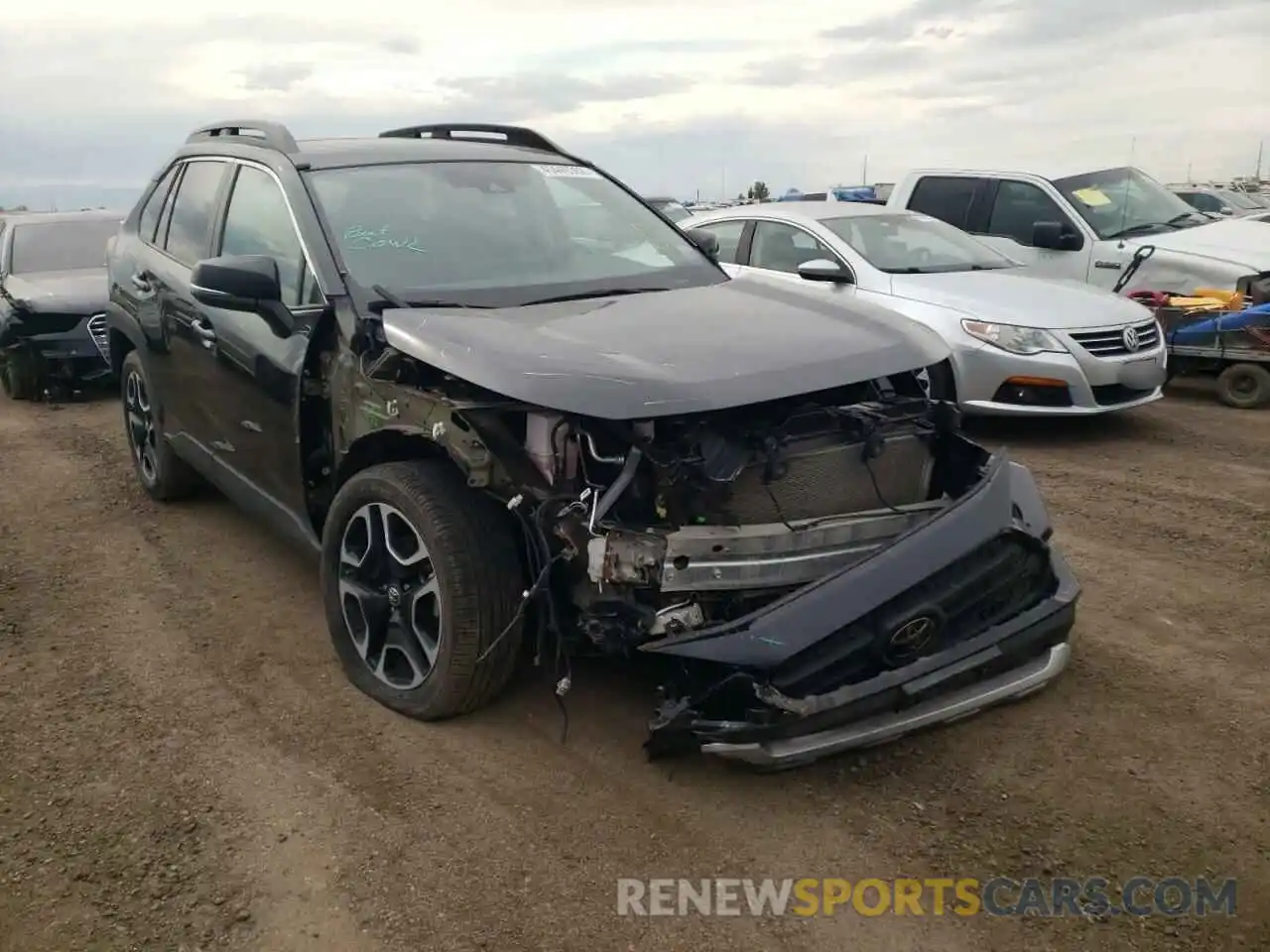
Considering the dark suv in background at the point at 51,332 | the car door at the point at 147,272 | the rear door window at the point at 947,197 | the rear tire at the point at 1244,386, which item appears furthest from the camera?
the rear door window at the point at 947,197

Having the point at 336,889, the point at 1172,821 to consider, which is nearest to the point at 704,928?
the point at 336,889

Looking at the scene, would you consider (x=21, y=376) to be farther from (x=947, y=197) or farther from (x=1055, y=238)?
(x=1055, y=238)

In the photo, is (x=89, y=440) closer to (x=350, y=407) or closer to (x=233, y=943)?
(x=350, y=407)

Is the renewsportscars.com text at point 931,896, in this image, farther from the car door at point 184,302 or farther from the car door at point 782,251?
the car door at point 782,251

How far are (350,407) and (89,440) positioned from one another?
4.94 m

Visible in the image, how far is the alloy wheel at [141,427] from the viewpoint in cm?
562

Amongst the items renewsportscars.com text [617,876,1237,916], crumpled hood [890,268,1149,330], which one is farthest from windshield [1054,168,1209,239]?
renewsportscars.com text [617,876,1237,916]

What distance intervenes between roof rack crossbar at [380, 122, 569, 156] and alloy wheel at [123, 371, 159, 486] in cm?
190

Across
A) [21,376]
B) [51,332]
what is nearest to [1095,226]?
[51,332]

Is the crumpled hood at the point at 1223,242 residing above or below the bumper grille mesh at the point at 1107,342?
above

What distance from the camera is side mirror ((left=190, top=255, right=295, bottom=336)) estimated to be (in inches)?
143

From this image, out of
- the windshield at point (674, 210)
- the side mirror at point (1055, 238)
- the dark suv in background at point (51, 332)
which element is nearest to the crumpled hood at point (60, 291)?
the dark suv in background at point (51, 332)

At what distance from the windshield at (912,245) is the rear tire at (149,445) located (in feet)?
15.9

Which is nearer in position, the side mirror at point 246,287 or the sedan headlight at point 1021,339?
the side mirror at point 246,287
